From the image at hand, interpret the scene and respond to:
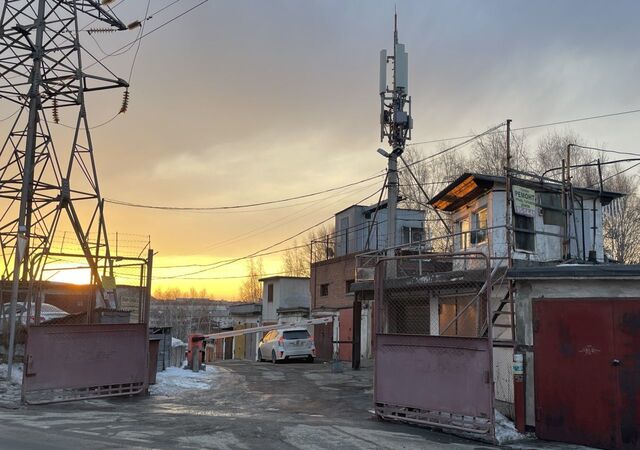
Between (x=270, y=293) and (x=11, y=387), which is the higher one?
(x=270, y=293)

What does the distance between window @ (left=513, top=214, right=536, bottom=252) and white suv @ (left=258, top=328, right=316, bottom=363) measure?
11.3 m

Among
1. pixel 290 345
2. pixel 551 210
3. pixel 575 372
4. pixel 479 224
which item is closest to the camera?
→ pixel 575 372

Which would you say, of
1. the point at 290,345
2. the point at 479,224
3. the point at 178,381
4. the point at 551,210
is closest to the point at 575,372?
the point at 178,381

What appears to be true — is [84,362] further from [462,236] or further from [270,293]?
[270,293]

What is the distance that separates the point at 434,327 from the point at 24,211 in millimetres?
11670

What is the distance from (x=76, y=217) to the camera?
647 inches

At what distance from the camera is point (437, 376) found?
9336 millimetres

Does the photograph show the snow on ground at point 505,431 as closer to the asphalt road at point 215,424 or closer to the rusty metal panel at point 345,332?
the asphalt road at point 215,424

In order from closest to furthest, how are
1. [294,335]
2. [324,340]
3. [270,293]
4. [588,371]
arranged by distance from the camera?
[588,371] < [294,335] < [324,340] < [270,293]

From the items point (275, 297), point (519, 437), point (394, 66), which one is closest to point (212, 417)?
point (519, 437)

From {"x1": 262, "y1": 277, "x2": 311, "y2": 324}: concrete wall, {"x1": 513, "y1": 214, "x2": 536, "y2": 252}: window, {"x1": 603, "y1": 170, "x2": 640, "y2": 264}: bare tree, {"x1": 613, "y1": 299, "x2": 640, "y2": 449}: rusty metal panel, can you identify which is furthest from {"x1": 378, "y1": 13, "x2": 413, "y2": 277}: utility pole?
{"x1": 262, "y1": 277, "x2": 311, "y2": 324}: concrete wall

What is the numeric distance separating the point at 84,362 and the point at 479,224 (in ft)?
45.2

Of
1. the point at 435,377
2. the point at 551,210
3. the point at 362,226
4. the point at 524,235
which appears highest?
the point at 362,226

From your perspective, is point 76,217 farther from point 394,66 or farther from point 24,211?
point 394,66
